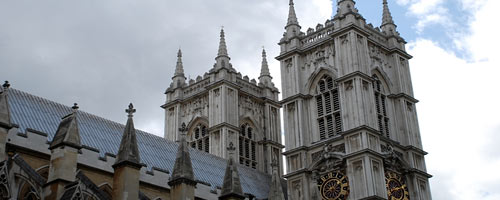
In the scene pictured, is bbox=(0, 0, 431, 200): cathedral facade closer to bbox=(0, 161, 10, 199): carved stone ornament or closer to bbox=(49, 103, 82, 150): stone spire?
bbox=(49, 103, 82, 150): stone spire

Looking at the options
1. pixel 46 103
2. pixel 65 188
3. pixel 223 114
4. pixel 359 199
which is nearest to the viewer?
pixel 65 188

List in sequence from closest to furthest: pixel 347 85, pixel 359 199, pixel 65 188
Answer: pixel 65 188, pixel 359 199, pixel 347 85

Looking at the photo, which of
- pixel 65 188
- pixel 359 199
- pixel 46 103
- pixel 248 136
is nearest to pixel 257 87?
pixel 248 136

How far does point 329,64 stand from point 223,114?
7.93m

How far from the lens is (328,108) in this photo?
132 ft

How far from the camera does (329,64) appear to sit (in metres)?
40.9

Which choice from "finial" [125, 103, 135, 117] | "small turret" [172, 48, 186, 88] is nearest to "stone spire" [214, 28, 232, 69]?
"small turret" [172, 48, 186, 88]

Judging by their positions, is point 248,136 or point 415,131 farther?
point 248,136

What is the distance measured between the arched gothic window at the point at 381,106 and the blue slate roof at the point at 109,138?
756cm

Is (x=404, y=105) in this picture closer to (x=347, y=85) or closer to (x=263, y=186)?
(x=347, y=85)

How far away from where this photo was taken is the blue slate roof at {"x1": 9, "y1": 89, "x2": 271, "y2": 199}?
30.7 meters

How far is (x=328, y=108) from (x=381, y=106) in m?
3.13

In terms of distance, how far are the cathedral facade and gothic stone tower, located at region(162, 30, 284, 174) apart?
0.07 m

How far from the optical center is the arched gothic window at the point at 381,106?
40156 mm
